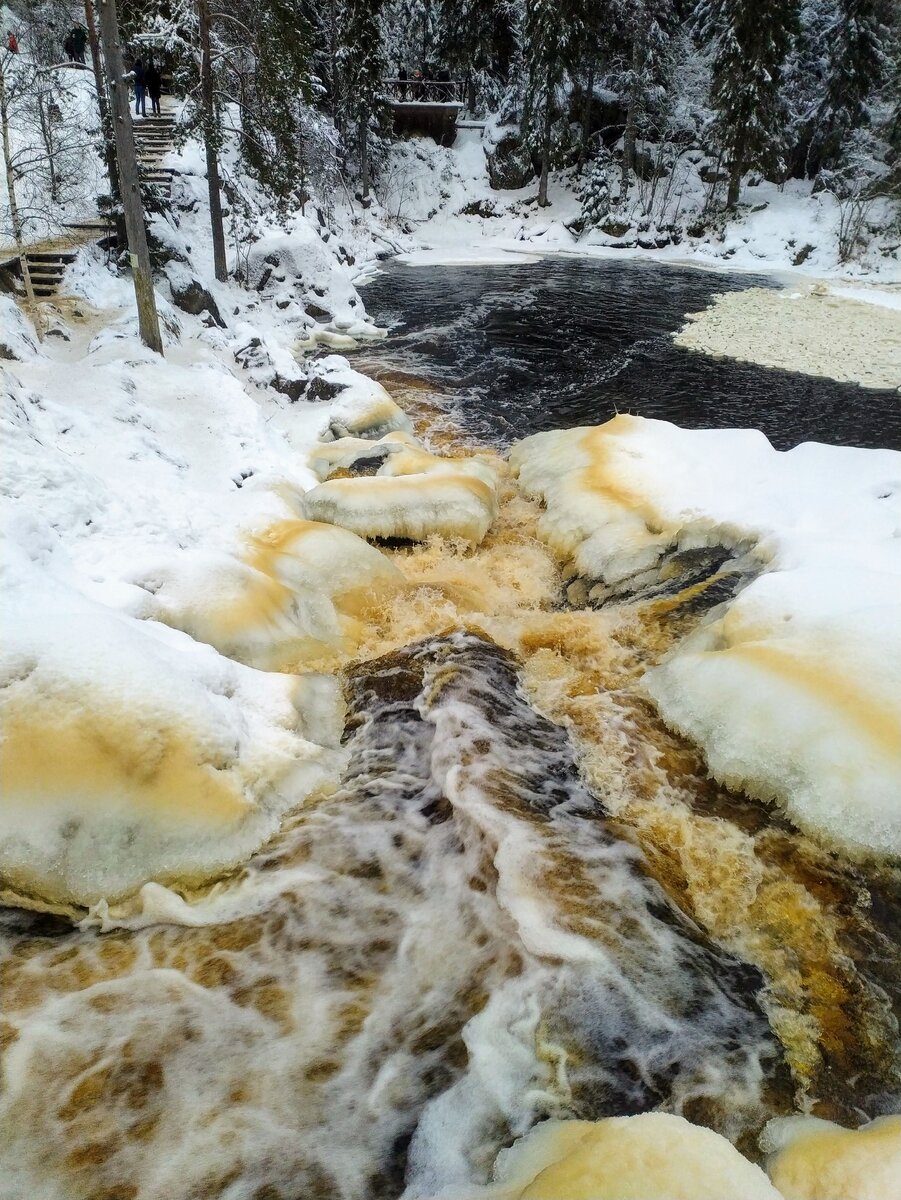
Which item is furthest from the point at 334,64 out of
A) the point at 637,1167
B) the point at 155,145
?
the point at 637,1167

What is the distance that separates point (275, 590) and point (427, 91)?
1616 inches

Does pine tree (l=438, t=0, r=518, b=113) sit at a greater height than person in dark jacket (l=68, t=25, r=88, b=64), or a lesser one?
greater

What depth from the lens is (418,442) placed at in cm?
1114

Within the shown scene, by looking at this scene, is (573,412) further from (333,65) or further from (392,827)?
(333,65)

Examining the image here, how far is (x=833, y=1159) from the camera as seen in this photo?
2.59 meters

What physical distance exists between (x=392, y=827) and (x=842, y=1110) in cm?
251

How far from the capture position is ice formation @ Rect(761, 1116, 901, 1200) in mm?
2465

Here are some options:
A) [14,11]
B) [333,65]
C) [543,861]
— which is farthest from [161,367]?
[333,65]

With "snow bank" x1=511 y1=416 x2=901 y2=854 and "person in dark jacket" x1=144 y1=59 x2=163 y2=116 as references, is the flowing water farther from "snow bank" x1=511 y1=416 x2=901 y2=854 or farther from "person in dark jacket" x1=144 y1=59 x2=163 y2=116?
"person in dark jacket" x1=144 y1=59 x2=163 y2=116

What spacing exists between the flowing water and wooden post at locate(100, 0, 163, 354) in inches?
279

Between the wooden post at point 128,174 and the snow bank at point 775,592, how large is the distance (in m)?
5.75

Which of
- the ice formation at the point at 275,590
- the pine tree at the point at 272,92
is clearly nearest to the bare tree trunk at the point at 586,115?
the pine tree at the point at 272,92

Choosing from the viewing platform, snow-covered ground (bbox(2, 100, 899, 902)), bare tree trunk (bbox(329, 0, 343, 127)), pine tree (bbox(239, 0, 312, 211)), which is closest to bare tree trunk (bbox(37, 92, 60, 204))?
snow-covered ground (bbox(2, 100, 899, 902))

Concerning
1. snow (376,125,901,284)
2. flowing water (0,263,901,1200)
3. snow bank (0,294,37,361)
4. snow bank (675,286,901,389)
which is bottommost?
flowing water (0,263,901,1200)
